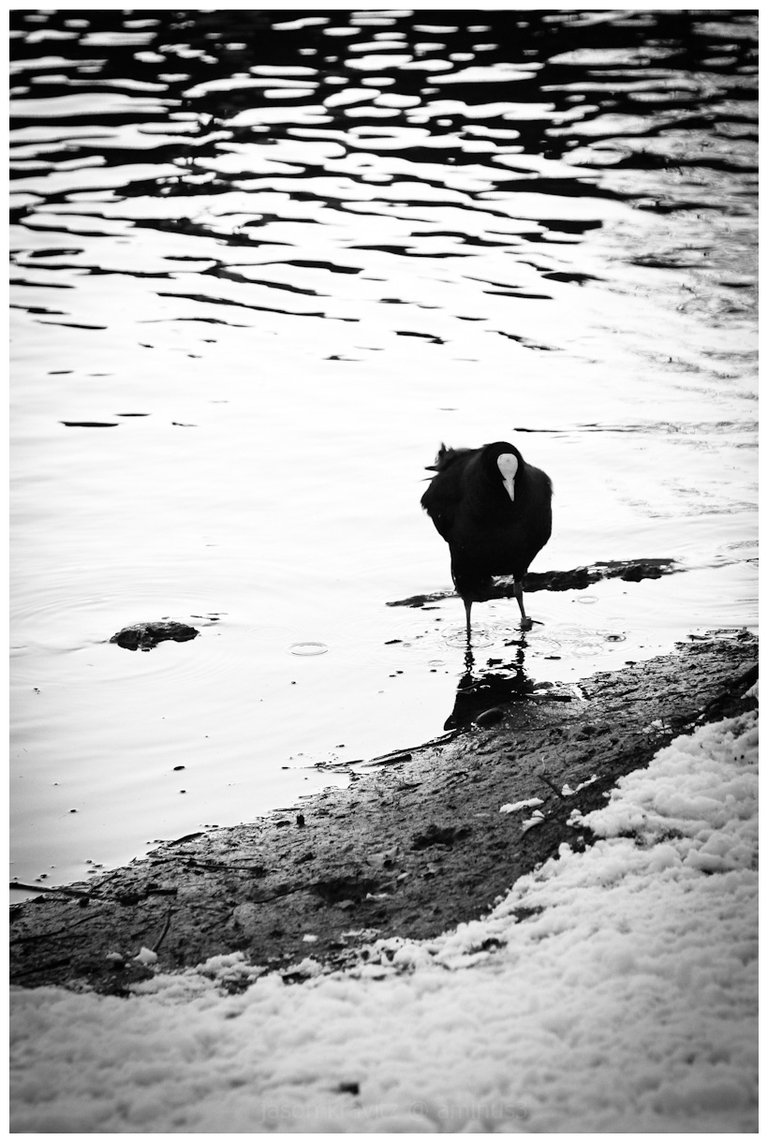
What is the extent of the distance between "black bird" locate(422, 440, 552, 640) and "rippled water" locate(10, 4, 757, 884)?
336 mm

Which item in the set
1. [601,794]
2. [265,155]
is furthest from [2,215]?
[265,155]

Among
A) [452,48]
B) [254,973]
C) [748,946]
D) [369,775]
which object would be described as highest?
[452,48]

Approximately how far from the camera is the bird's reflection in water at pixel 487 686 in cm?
557

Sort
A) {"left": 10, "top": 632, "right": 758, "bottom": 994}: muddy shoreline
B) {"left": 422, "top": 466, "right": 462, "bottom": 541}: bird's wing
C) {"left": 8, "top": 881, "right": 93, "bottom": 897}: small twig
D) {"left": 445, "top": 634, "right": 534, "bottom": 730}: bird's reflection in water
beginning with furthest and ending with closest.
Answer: {"left": 422, "top": 466, "right": 462, "bottom": 541}: bird's wing, {"left": 445, "top": 634, "right": 534, "bottom": 730}: bird's reflection in water, {"left": 8, "top": 881, "right": 93, "bottom": 897}: small twig, {"left": 10, "top": 632, "right": 758, "bottom": 994}: muddy shoreline

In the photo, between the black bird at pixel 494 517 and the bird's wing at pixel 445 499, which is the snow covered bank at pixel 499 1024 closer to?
the black bird at pixel 494 517

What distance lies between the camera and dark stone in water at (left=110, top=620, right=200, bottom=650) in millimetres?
6359

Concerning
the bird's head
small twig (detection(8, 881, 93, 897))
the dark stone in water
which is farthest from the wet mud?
small twig (detection(8, 881, 93, 897))

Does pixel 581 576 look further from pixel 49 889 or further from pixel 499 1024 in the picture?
pixel 499 1024

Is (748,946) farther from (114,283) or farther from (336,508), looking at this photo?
(114,283)

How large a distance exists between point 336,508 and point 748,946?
5.77m

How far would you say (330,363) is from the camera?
10547 millimetres

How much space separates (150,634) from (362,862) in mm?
2916

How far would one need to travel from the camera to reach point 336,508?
26.7 ft

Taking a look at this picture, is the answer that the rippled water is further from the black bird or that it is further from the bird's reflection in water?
the black bird
